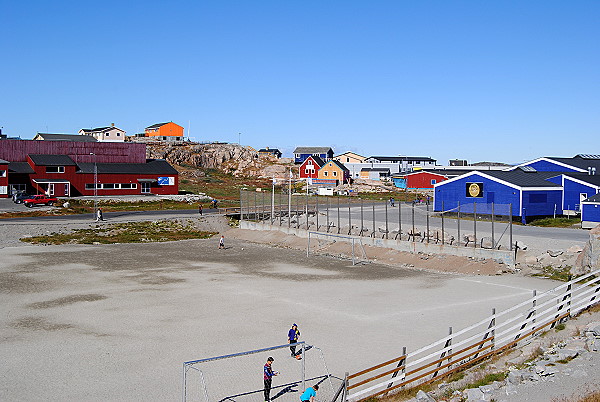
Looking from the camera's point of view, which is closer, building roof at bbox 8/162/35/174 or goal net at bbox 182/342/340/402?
goal net at bbox 182/342/340/402

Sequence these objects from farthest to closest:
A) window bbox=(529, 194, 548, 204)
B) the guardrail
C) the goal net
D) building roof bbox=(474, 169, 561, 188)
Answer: building roof bbox=(474, 169, 561, 188) → window bbox=(529, 194, 548, 204) → the goal net → the guardrail

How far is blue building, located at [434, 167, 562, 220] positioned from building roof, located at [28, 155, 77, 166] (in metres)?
57.1

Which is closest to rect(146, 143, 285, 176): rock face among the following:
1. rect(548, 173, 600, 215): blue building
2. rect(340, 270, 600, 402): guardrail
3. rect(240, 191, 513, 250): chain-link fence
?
rect(240, 191, 513, 250): chain-link fence

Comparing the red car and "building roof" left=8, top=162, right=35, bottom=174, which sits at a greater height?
"building roof" left=8, top=162, right=35, bottom=174

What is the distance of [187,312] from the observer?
28.4 meters

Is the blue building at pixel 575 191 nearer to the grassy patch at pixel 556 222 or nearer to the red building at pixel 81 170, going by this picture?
the grassy patch at pixel 556 222

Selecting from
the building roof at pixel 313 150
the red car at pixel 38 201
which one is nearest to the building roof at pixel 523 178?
the red car at pixel 38 201

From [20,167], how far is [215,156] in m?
64.7

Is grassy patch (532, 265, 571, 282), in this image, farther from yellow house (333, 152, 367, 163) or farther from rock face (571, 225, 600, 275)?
yellow house (333, 152, 367, 163)

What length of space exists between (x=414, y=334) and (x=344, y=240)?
1113 inches

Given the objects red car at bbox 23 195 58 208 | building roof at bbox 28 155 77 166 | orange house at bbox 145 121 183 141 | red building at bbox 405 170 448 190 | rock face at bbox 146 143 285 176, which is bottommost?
red car at bbox 23 195 58 208

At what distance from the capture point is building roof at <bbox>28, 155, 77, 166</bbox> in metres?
86.5

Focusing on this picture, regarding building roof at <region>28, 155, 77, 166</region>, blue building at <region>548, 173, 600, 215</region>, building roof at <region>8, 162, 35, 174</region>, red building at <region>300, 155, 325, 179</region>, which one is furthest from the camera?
red building at <region>300, 155, 325, 179</region>

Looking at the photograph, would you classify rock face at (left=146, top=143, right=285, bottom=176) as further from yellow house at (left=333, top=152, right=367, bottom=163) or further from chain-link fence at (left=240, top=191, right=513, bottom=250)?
chain-link fence at (left=240, top=191, right=513, bottom=250)
